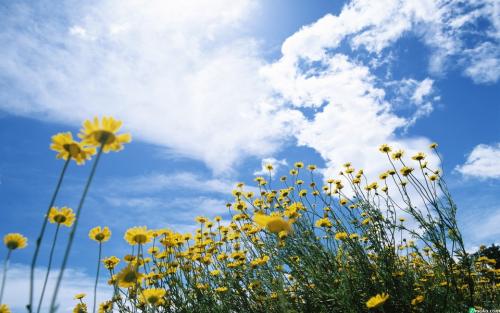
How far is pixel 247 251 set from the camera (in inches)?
196

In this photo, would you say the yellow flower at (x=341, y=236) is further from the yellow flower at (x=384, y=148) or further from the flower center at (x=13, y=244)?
the flower center at (x=13, y=244)

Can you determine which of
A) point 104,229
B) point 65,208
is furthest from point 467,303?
point 65,208

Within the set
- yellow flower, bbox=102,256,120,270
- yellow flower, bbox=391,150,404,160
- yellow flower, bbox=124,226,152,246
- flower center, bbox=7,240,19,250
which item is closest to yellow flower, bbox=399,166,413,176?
yellow flower, bbox=391,150,404,160

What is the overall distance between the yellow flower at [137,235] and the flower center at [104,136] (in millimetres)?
1015

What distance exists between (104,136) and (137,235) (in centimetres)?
107

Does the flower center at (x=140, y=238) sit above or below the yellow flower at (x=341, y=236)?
below

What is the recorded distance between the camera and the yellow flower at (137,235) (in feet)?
8.43

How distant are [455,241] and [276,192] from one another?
262 centimetres

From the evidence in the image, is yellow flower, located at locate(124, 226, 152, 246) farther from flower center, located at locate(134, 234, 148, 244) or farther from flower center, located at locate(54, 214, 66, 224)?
flower center, located at locate(54, 214, 66, 224)

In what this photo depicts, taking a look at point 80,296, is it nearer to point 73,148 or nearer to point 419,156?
point 73,148

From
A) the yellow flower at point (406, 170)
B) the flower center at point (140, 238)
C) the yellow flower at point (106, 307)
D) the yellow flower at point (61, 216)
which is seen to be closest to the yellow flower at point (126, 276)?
the flower center at point (140, 238)

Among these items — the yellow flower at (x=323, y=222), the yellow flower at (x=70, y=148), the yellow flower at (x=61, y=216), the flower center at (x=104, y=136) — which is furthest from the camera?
the yellow flower at (x=323, y=222)

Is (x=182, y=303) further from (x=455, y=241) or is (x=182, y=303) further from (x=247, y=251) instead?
(x=455, y=241)

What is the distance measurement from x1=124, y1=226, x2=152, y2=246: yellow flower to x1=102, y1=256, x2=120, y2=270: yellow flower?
6.13 feet
